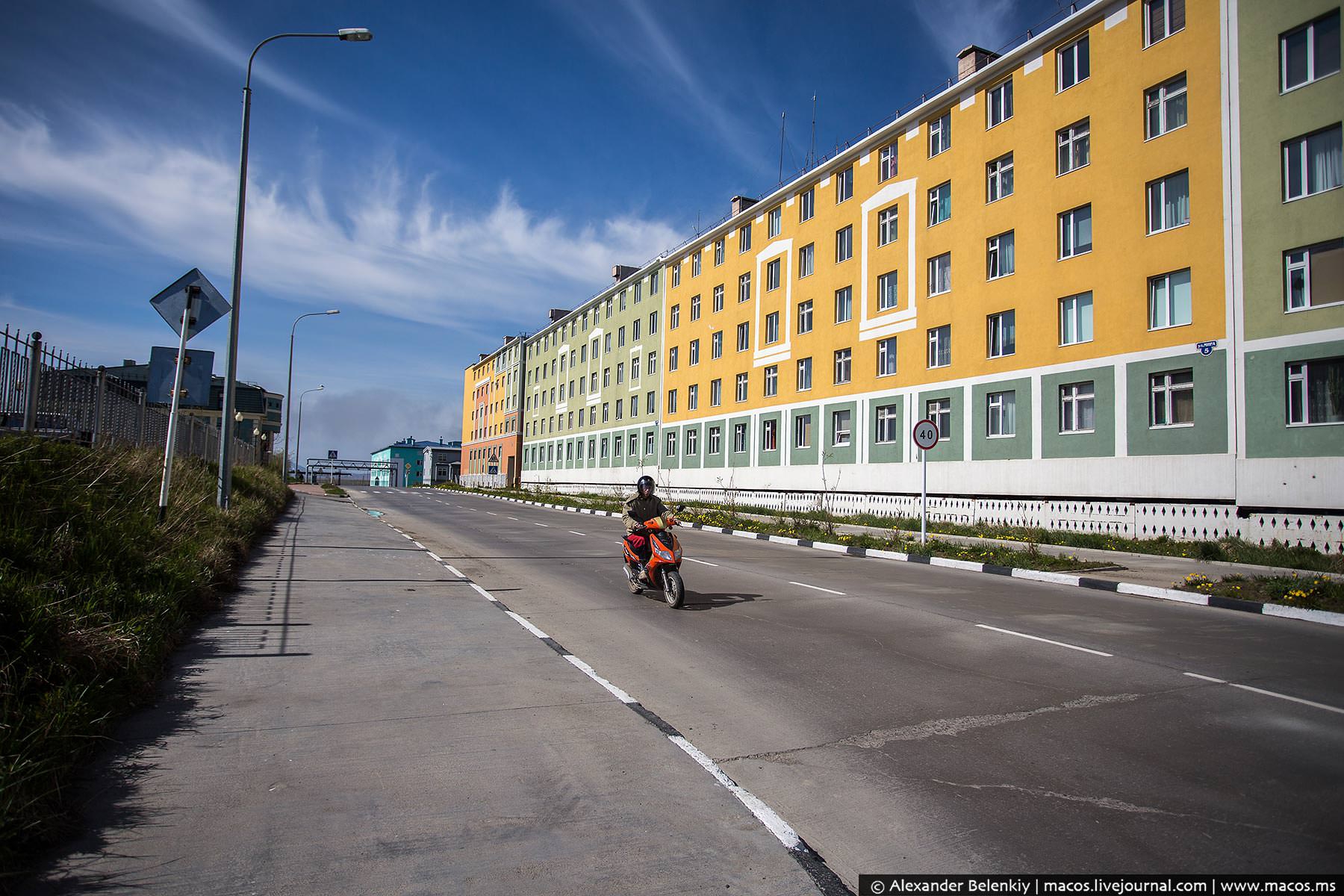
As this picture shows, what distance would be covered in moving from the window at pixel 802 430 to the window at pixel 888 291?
6009 millimetres

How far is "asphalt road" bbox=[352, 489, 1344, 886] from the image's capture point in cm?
Answer: 364

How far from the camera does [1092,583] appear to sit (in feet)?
42.9

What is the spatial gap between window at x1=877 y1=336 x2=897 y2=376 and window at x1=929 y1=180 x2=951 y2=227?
14.9ft

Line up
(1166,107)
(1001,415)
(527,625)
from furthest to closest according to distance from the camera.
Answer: (1001,415) → (1166,107) → (527,625)

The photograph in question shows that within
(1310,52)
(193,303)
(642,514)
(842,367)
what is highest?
(1310,52)

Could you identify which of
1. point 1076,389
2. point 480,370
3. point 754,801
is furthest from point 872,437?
point 480,370

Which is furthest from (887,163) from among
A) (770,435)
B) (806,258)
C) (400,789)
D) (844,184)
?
(400,789)

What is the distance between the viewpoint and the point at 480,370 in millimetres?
94625

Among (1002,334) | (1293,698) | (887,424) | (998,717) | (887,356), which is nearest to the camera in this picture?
(998,717)

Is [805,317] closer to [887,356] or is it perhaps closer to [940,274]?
[887,356]

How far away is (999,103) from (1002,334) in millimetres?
7956

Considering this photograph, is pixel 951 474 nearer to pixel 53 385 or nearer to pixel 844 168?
pixel 844 168

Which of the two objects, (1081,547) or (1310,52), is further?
(1081,547)

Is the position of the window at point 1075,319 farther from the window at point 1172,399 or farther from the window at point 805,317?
the window at point 805,317
